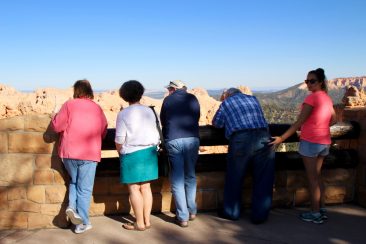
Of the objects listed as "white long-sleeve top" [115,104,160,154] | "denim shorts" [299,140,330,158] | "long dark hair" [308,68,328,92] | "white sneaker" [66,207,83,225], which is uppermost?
"long dark hair" [308,68,328,92]

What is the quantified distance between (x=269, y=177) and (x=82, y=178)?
82.0 inches

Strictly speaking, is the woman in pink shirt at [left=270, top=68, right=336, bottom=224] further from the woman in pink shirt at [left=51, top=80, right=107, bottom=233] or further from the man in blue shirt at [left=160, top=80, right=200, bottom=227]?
the woman in pink shirt at [left=51, top=80, right=107, bottom=233]

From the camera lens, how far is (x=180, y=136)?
387 cm

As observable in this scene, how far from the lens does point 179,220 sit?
3967 mm

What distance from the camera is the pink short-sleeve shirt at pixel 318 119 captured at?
3.91 metres

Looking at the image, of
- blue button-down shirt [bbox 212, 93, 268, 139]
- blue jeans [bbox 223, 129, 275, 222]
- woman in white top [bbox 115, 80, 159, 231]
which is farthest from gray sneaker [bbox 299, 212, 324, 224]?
woman in white top [bbox 115, 80, 159, 231]

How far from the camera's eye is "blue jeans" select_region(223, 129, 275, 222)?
4000 millimetres

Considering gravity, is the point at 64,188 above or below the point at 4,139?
below

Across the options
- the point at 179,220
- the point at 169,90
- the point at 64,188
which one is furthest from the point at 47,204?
the point at 169,90

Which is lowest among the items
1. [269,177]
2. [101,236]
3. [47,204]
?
[101,236]

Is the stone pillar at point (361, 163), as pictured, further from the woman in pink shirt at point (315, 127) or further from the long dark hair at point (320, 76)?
the long dark hair at point (320, 76)

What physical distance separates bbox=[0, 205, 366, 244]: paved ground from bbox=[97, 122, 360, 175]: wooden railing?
61cm

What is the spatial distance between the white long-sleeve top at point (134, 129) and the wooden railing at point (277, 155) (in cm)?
59

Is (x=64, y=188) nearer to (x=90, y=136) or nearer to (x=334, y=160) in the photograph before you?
(x=90, y=136)
